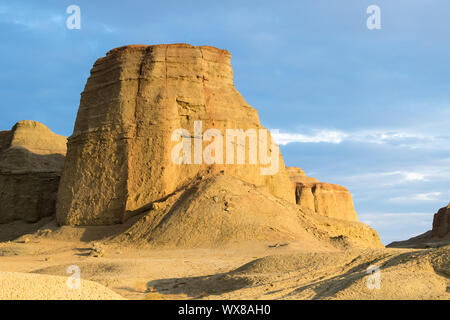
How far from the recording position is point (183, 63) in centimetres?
2278

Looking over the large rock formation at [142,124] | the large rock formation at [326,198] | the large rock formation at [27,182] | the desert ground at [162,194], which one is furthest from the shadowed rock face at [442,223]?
the large rock formation at [27,182]

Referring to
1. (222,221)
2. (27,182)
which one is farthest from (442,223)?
(27,182)

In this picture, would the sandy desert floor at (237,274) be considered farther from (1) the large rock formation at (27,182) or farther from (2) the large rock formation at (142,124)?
(1) the large rock formation at (27,182)

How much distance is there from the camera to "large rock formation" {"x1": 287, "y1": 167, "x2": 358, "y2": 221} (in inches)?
1944

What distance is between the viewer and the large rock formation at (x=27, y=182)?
91.9 feet

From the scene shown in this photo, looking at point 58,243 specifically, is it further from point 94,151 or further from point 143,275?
point 143,275

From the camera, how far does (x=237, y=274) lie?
11.0 meters

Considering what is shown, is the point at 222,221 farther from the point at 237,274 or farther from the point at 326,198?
the point at 326,198

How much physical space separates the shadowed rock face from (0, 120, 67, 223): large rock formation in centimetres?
3150

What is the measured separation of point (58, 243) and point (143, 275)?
9.10 metres

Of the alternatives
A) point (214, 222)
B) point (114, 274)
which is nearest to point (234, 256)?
point (214, 222)

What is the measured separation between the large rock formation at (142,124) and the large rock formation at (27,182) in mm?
5732

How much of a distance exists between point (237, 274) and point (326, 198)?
42.7 m

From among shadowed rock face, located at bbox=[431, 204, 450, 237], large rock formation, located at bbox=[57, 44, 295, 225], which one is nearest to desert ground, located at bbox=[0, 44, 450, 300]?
large rock formation, located at bbox=[57, 44, 295, 225]
